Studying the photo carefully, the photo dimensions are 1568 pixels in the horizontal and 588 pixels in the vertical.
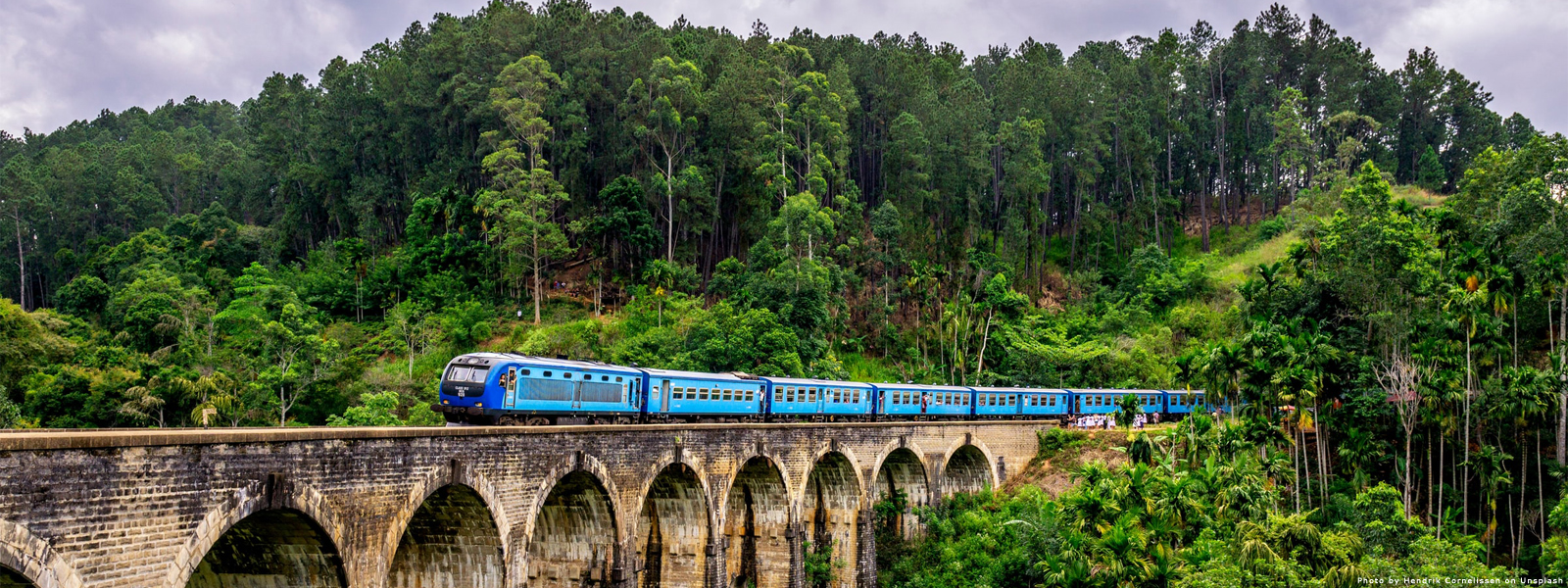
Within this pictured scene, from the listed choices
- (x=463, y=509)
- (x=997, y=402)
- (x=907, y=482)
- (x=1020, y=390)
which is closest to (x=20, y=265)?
(x=907, y=482)

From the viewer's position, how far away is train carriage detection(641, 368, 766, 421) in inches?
1090

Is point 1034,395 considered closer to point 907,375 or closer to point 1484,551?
point 907,375

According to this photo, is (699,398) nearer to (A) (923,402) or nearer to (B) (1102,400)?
(A) (923,402)

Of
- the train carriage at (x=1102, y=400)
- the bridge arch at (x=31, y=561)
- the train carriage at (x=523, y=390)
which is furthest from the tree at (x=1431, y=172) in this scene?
the bridge arch at (x=31, y=561)

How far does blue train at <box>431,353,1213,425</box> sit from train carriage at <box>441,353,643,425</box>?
2cm

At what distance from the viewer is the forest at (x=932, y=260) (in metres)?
32.8

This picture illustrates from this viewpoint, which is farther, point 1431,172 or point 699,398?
point 1431,172

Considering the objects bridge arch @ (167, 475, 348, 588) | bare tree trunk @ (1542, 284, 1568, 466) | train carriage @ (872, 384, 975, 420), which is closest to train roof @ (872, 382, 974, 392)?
train carriage @ (872, 384, 975, 420)

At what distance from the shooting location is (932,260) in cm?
6303

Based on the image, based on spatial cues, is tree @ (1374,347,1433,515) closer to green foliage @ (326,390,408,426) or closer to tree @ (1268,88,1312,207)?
green foliage @ (326,390,408,426)

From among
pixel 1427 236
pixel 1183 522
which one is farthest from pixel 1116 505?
pixel 1427 236

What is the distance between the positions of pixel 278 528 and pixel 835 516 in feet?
74.7

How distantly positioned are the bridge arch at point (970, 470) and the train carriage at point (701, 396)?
36.8ft

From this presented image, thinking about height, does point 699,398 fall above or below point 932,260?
below
